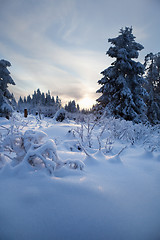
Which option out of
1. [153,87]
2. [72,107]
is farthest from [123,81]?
[72,107]

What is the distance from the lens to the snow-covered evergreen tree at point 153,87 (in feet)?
43.5

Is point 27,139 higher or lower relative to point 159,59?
lower

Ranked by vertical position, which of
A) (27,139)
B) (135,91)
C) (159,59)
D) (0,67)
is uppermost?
(159,59)

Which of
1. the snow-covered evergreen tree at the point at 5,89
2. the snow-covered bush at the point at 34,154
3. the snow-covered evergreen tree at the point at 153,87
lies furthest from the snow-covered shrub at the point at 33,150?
the snow-covered evergreen tree at the point at 153,87

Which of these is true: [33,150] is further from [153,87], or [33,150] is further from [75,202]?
[153,87]

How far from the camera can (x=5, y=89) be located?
1057 centimetres

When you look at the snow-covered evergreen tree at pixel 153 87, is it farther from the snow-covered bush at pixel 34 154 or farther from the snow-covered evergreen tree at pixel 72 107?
the snow-covered evergreen tree at pixel 72 107

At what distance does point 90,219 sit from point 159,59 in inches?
777

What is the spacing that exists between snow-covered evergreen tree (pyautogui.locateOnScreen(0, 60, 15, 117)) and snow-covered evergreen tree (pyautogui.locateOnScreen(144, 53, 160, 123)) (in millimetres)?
15133

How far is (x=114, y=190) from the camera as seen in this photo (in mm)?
1156

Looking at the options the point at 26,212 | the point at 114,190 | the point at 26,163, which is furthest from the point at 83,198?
the point at 26,163

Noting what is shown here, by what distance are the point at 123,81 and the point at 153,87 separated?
8001mm

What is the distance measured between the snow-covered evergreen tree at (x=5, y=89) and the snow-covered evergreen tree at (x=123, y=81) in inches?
323

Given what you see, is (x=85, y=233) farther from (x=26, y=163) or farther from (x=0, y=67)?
(x=0, y=67)
